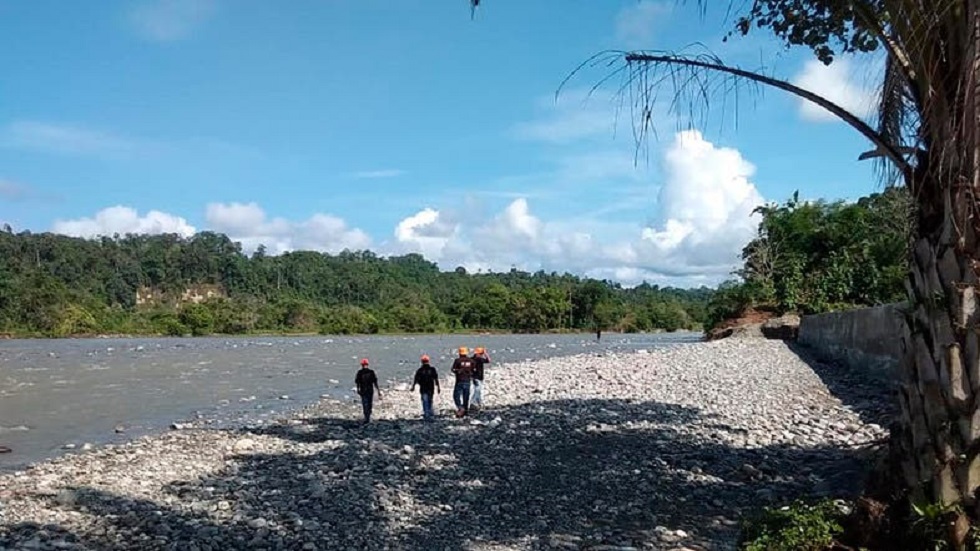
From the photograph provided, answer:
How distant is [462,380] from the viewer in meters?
18.1

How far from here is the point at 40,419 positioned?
23.6 meters

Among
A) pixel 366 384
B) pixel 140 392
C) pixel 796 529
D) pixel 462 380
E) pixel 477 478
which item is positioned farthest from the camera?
pixel 140 392

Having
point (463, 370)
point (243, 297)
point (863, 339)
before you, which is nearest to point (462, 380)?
point (463, 370)

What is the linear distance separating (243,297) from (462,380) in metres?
137

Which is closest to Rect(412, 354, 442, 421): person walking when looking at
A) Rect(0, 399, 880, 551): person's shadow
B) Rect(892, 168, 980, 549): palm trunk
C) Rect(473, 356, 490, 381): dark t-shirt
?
Rect(473, 356, 490, 381): dark t-shirt

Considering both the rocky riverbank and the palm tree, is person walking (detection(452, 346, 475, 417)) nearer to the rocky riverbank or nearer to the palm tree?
the rocky riverbank

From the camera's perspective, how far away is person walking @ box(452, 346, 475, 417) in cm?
1805

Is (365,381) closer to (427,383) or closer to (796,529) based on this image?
(427,383)

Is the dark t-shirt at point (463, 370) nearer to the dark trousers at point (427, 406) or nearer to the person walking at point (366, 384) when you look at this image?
the dark trousers at point (427, 406)

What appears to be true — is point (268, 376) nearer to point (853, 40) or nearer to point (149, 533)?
point (149, 533)

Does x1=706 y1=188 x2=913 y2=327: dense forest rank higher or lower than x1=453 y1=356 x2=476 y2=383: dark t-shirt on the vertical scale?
higher

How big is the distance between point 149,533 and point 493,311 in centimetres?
13028

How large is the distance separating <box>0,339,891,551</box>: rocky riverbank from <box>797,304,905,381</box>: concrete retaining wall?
100 cm

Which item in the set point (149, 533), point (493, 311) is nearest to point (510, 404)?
point (149, 533)
